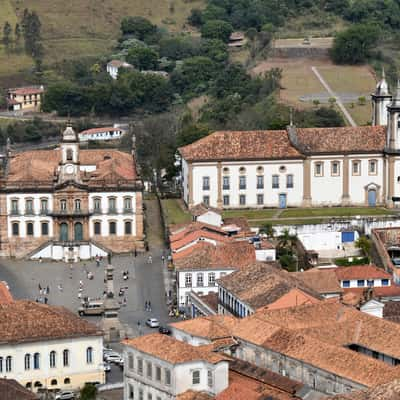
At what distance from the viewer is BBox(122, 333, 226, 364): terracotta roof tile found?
53.5m

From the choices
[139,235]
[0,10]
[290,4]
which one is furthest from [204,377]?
[0,10]

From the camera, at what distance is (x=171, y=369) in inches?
2104

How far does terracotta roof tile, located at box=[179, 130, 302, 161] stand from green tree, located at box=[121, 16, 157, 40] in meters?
68.9

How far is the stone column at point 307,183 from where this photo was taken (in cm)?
8988

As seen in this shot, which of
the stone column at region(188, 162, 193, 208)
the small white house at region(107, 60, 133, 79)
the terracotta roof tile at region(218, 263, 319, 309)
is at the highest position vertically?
the small white house at region(107, 60, 133, 79)

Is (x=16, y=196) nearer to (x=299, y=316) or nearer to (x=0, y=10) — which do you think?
(x=299, y=316)

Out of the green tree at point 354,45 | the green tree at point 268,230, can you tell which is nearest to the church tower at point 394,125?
the green tree at point 268,230

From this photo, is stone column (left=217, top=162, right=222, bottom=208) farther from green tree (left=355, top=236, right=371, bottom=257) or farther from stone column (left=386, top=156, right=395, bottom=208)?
green tree (left=355, top=236, right=371, bottom=257)

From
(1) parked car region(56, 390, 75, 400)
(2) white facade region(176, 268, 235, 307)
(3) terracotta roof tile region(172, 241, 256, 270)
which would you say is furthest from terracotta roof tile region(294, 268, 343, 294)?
(1) parked car region(56, 390, 75, 400)

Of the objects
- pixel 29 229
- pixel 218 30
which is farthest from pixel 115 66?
pixel 29 229

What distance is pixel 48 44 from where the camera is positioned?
6265 inches

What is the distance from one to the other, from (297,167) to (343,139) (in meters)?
3.15

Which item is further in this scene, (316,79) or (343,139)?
(316,79)

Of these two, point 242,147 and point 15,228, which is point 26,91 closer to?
point 242,147
